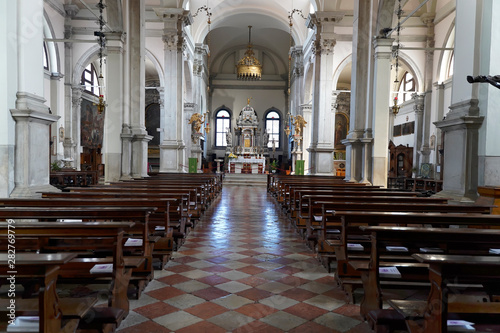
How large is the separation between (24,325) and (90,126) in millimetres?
21323

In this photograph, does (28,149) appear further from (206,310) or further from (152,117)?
(152,117)

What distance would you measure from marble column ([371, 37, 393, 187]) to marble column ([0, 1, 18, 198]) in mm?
7522

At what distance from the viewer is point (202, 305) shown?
3.05 metres

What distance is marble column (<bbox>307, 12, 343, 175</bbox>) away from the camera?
593 inches

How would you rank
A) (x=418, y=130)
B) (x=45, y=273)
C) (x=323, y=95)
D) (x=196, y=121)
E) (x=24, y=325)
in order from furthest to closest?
(x=196, y=121)
(x=418, y=130)
(x=323, y=95)
(x=24, y=325)
(x=45, y=273)

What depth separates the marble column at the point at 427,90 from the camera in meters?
16.8

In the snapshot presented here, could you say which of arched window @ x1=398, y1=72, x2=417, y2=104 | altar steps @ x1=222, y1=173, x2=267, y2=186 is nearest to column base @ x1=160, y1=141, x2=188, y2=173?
altar steps @ x1=222, y1=173, x2=267, y2=186

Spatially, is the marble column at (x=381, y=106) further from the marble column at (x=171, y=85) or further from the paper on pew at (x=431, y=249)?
the marble column at (x=171, y=85)

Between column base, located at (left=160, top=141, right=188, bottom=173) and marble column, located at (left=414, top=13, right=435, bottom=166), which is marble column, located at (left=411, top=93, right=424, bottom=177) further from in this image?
column base, located at (left=160, top=141, right=188, bottom=173)

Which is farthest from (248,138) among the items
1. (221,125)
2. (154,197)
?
(154,197)

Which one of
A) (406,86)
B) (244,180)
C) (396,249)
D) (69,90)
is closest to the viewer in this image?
(396,249)

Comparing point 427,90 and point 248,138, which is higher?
point 427,90

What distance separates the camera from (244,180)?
63.6 ft

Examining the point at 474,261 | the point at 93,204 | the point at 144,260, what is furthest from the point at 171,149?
the point at 474,261
